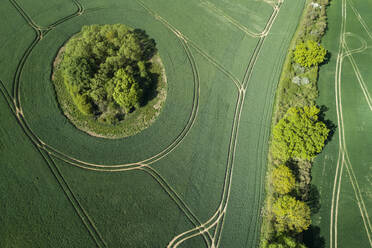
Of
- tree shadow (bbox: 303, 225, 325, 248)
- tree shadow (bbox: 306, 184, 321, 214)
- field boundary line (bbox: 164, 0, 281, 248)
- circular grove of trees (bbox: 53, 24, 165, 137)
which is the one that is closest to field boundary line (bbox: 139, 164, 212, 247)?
field boundary line (bbox: 164, 0, 281, 248)

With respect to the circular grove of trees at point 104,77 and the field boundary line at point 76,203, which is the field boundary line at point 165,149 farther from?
the circular grove of trees at point 104,77

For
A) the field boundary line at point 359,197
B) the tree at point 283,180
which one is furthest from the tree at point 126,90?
the field boundary line at point 359,197

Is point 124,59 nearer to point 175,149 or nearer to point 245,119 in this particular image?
point 175,149

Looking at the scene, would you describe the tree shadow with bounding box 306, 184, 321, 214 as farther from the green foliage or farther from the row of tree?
the green foliage

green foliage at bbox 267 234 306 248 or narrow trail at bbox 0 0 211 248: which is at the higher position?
green foliage at bbox 267 234 306 248

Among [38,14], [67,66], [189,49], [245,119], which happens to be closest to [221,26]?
[189,49]

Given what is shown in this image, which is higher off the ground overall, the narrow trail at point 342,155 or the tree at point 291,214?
the narrow trail at point 342,155

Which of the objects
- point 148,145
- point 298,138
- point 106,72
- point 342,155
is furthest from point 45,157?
point 342,155
